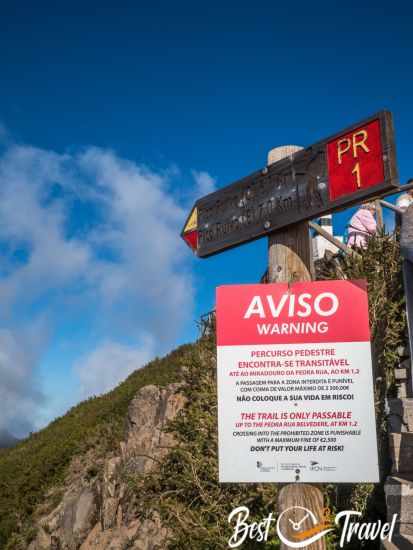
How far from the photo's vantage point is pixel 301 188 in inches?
120

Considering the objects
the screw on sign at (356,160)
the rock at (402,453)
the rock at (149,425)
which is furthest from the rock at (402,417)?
the rock at (149,425)

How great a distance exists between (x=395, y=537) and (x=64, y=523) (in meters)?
8.25

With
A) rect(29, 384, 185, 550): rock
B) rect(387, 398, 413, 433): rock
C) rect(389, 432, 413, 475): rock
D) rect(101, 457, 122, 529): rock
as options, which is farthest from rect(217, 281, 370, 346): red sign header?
rect(101, 457, 122, 529): rock

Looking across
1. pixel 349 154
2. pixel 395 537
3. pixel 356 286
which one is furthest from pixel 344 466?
pixel 395 537

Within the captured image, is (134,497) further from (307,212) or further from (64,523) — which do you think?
(307,212)

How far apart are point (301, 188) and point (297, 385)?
1.19 m

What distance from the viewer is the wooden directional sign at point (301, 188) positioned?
2680mm

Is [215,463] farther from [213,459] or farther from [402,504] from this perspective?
[402,504]

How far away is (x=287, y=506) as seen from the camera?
2.69 meters

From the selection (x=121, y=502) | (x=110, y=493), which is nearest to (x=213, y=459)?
(x=121, y=502)

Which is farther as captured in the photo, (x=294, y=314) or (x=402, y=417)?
(x=402, y=417)

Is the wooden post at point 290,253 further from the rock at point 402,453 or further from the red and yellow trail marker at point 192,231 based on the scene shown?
the rock at point 402,453

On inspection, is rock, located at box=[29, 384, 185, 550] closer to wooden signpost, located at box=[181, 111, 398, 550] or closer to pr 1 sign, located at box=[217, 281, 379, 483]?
wooden signpost, located at box=[181, 111, 398, 550]

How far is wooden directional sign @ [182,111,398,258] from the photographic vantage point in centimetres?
268
